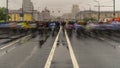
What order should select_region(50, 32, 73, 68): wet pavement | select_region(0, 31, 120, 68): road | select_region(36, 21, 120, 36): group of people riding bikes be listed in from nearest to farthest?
select_region(50, 32, 73, 68): wet pavement < select_region(0, 31, 120, 68): road < select_region(36, 21, 120, 36): group of people riding bikes

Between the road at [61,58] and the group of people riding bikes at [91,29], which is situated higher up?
the road at [61,58]

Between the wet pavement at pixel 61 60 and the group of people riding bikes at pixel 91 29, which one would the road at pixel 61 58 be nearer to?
the wet pavement at pixel 61 60

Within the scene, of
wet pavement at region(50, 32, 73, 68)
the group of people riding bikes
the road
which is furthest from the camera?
the group of people riding bikes

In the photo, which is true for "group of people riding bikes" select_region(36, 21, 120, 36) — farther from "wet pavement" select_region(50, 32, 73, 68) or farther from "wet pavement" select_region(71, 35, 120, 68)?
"wet pavement" select_region(50, 32, 73, 68)

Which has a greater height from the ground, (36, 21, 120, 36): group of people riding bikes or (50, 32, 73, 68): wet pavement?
(50, 32, 73, 68): wet pavement

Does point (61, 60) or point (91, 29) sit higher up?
point (61, 60)

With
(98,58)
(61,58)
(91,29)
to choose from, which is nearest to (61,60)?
(61,58)

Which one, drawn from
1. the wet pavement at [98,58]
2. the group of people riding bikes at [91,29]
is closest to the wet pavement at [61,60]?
the wet pavement at [98,58]

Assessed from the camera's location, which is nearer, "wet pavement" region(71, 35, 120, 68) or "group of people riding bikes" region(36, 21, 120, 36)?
"wet pavement" region(71, 35, 120, 68)

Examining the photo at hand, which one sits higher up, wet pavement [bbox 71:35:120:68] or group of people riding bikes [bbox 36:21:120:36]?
wet pavement [bbox 71:35:120:68]

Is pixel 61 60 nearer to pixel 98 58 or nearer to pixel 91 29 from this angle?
pixel 98 58

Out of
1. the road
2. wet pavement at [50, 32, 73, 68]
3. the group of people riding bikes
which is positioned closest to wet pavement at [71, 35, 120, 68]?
the road

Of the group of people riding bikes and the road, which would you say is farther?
Result: the group of people riding bikes

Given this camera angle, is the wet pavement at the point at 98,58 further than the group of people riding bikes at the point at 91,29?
No
